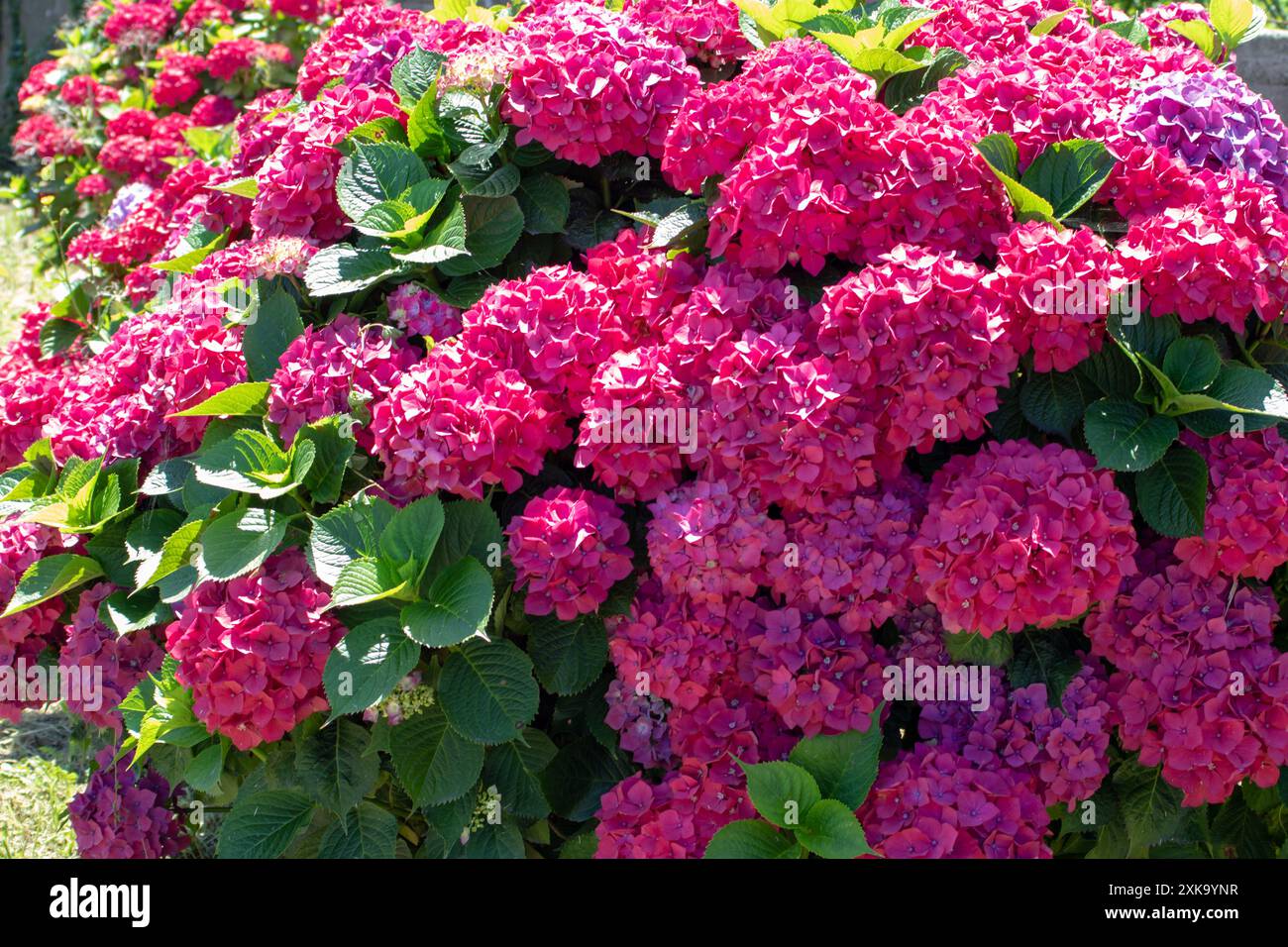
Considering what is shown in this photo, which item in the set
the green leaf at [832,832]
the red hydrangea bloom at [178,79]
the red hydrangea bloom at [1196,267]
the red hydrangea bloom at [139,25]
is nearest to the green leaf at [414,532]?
the green leaf at [832,832]

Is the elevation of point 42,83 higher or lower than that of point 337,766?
lower

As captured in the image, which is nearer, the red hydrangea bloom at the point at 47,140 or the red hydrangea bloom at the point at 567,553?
the red hydrangea bloom at the point at 567,553

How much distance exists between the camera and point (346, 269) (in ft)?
8.61

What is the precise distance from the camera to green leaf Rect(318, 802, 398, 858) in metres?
2.37

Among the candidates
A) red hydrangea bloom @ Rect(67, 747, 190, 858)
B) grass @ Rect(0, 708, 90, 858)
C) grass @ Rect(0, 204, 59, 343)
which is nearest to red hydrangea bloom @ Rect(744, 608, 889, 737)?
red hydrangea bloom @ Rect(67, 747, 190, 858)

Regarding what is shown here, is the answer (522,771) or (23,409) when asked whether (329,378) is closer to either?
(522,771)

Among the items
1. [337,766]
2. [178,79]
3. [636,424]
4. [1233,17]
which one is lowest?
[178,79]

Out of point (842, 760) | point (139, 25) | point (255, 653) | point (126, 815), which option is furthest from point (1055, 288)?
point (139, 25)

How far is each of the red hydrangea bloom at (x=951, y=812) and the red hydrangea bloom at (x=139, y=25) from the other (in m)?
5.14

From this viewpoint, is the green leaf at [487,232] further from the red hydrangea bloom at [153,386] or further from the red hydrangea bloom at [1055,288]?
the red hydrangea bloom at [1055,288]

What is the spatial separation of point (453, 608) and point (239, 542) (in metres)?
0.44

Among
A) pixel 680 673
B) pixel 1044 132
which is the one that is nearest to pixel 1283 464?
pixel 1044 132

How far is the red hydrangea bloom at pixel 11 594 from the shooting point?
8.90 feet
